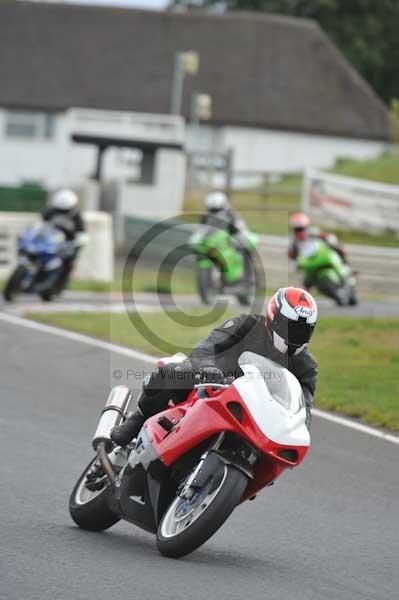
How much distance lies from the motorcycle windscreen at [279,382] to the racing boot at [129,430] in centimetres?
87

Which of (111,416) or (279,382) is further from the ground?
(279,382)

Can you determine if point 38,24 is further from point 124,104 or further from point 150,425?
point 150,425

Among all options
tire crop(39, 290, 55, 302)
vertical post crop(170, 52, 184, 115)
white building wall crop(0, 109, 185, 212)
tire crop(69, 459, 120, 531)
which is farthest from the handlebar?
vertical post crop(170, 52, 184, 115)

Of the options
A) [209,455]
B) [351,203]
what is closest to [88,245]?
[351,203]

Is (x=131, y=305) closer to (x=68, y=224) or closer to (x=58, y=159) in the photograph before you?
(x=68, y=224)

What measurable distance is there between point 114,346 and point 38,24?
44340mm

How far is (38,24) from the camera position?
5744 cm

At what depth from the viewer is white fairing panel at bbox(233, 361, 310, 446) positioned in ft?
20.5

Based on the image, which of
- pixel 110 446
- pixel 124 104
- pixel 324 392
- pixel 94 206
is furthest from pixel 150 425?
pixel 124 104

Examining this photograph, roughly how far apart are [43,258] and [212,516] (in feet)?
45.7

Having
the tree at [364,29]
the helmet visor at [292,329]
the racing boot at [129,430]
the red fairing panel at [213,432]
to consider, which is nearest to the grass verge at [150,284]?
the racing boot at [129,430]

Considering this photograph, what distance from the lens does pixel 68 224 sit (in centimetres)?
2022

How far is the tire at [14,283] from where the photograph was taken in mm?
19125

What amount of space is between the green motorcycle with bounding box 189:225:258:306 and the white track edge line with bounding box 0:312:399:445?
12.4 ft
